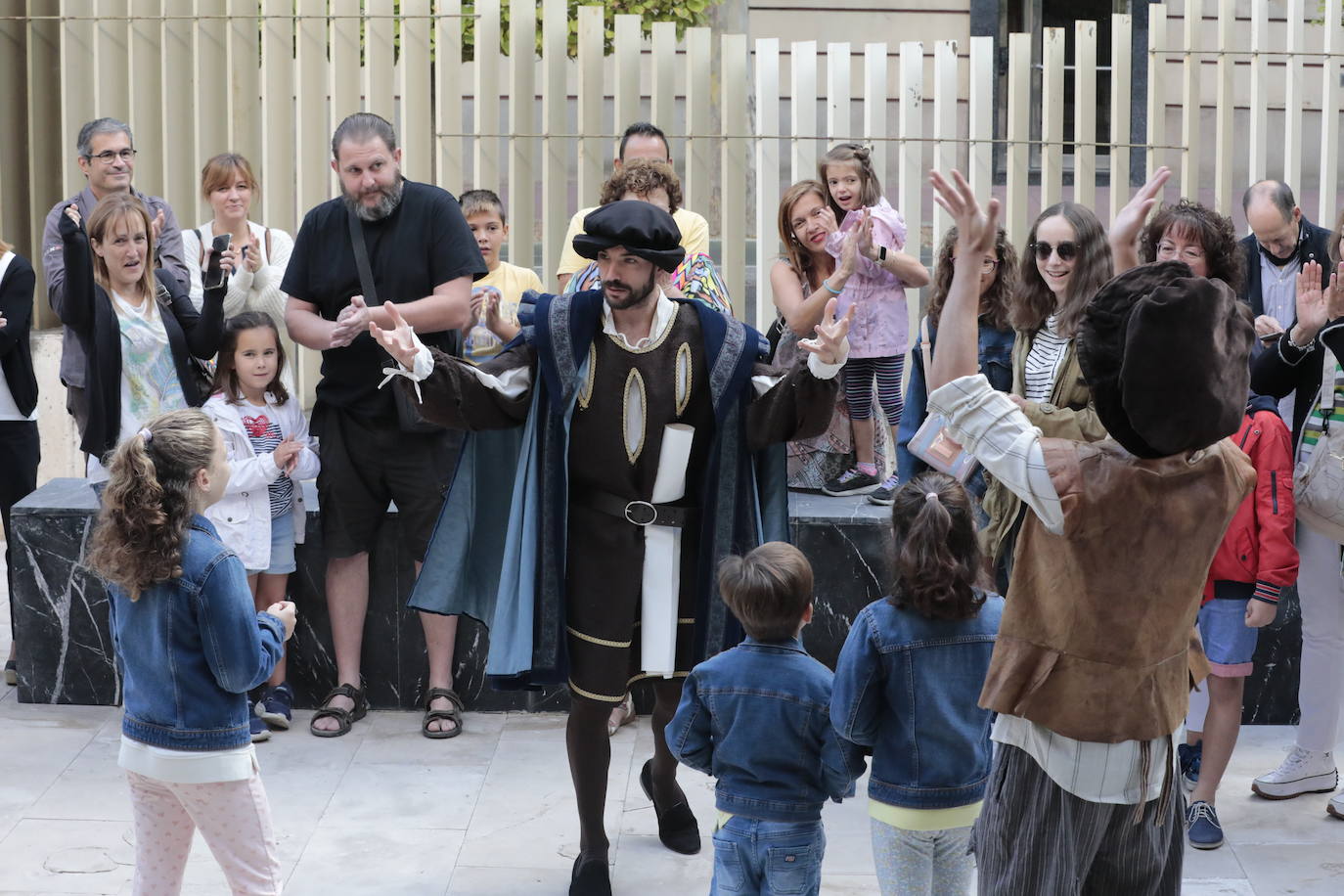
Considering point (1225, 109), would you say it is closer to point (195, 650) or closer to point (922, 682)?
point (922, 682)

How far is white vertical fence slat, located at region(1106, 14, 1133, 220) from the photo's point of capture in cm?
812

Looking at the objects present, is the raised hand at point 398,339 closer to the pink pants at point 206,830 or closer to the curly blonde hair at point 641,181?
the pink pants at point 206,830

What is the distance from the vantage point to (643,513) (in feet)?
14.1

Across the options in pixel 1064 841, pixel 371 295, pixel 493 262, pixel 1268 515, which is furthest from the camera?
pixel 493 262

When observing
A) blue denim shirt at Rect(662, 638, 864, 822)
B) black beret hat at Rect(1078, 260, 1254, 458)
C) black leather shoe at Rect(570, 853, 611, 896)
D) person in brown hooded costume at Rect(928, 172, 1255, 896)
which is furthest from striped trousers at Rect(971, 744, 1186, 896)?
black leather shoe at Rect(570, 853, 611, 896)

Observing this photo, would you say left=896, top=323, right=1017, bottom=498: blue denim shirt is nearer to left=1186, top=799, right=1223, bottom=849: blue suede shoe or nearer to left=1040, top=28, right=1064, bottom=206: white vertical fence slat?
left=1186, top=799, right=1223, bottom=849: blue suede shoe

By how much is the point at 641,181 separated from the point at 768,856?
2.64 meters

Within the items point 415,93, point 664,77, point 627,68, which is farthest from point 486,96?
point 664,77

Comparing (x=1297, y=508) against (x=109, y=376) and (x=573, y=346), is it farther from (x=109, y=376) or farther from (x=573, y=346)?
(x=109, y=376)

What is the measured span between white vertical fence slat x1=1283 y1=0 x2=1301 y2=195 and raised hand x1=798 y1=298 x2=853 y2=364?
515cm

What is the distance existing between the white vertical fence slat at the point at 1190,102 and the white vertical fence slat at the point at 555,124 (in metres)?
3.02

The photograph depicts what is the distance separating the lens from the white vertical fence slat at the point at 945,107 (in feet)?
26.6

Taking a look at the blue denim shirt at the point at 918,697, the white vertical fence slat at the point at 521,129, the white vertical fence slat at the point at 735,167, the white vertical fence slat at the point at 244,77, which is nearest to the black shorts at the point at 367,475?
the blue denim shirt at the point at 918,697

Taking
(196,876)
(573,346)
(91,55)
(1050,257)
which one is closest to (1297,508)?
(1050,257)
